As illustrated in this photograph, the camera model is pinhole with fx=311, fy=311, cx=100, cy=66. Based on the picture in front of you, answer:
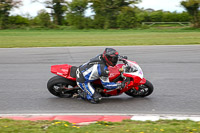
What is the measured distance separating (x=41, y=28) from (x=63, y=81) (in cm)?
3004

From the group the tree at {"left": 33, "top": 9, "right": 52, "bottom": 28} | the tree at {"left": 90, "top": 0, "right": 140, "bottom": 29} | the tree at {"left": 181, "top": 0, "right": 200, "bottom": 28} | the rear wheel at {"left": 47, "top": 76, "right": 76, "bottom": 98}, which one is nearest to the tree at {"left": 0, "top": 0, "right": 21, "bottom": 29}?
the tree at {"left": 33, "top": 9, "right": 52, "bottom": 28}

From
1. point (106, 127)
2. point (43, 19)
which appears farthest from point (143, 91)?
point (43, 19)

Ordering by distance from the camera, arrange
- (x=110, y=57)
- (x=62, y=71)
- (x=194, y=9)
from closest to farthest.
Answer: (x=110, y=57) < (x=62, y=71) < (x=194, y=9)

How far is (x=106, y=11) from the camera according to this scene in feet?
117

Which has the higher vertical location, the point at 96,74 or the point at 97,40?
the point at 97,40

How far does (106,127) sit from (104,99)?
238cm

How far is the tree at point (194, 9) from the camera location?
33.0m

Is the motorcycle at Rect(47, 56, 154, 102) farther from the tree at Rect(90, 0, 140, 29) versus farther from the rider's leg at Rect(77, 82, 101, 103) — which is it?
the tree at Rect(90, 0, 140, 29)

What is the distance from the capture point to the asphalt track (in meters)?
6.82

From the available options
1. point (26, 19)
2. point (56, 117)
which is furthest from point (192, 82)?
point (26, 19)

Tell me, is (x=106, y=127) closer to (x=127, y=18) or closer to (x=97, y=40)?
A: (x=97, y=40)

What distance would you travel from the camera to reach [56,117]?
6168 mm

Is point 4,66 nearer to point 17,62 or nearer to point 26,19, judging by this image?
point 17,62

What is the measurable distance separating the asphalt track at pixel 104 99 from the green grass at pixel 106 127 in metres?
1.07
